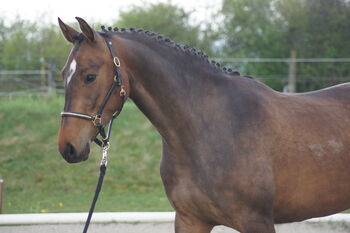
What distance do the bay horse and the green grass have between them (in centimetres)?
437

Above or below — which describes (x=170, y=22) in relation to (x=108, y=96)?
below

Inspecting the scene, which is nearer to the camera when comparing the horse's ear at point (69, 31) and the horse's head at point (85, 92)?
the horse's head at point (85, 92)

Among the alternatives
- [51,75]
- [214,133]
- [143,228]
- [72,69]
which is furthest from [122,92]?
[51,75]

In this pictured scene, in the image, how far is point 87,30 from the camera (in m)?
3.04

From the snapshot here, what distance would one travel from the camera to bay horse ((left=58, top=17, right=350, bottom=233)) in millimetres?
3078

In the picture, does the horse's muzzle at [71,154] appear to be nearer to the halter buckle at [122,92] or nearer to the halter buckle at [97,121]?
the halter buckle at [97,121]

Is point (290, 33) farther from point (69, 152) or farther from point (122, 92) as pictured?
point (69, 152)

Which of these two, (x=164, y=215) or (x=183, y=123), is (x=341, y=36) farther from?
(x=183, y=123)

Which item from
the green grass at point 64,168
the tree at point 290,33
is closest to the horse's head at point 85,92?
the green grass at point 64,168

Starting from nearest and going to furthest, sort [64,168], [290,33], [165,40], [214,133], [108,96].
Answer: [108,96] → [214,133] → [165,40] → [64,168] → [290,33]

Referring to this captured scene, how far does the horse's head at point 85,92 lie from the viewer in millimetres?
2965

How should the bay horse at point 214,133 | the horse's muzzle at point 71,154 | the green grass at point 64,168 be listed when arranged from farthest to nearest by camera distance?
the green grass at point 64,168 < the bay horse at point 214,133 < the horse's muzzle at point 71,154

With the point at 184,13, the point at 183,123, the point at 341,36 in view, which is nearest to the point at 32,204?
the point at 183,123

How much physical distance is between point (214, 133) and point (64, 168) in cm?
718
